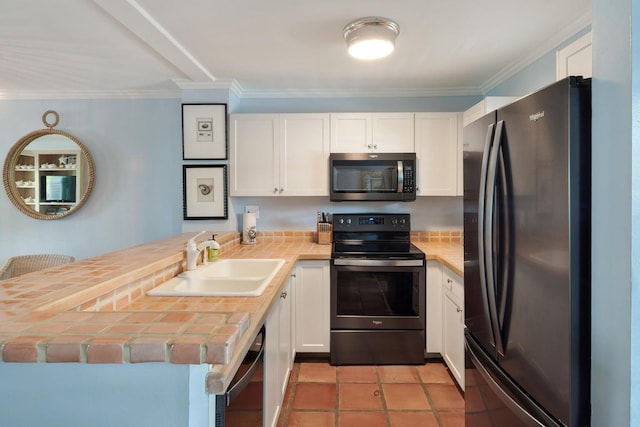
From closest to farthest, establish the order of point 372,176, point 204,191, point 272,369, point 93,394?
point 93,394, point 272,369, point 372,176, point 204,191

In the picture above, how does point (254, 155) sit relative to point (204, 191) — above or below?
above

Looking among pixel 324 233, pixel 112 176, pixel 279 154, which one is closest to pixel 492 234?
pixel 324 233

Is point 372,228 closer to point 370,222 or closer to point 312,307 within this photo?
point 370,222

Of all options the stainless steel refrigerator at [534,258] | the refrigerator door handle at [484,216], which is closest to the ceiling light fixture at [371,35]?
the stainless steel refrigerator at [534,258]

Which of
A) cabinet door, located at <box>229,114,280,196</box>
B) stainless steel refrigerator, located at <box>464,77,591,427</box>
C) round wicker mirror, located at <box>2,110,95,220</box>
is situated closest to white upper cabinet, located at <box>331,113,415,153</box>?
cabinet door, located at <box>229,114,280,196</box>

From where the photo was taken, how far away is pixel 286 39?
2088 millimetres

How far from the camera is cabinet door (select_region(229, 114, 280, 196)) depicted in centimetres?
286

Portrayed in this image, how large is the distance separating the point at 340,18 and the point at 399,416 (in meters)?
2.33

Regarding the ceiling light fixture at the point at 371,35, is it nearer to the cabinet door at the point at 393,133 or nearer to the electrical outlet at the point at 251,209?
the cabinet door at the point at 393,133

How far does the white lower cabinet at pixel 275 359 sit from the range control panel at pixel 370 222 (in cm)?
117

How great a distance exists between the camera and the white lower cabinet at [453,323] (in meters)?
2.10

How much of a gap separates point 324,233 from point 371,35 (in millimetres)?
1671

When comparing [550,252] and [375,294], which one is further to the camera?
[375,294]

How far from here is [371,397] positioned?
2146 mm
